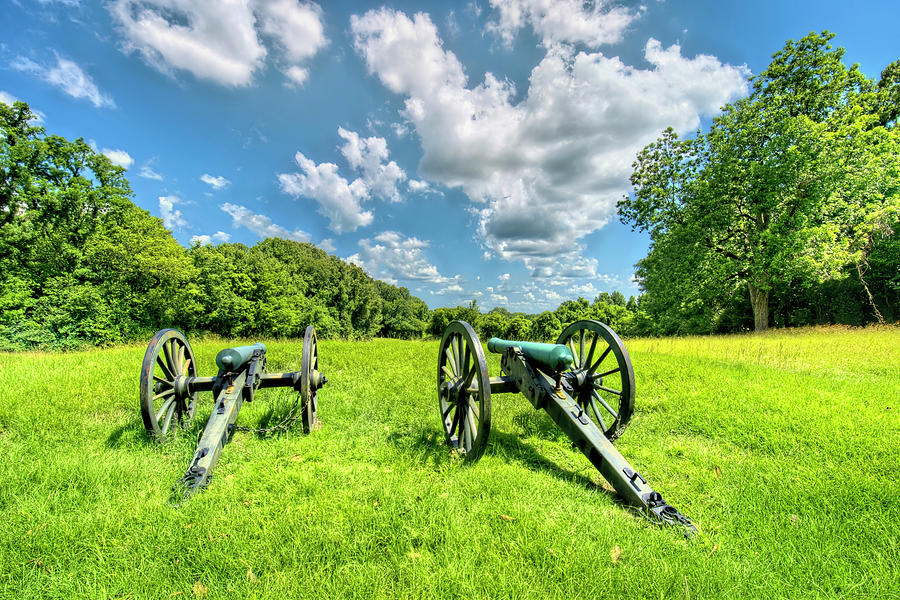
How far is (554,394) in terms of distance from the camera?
11.9ft

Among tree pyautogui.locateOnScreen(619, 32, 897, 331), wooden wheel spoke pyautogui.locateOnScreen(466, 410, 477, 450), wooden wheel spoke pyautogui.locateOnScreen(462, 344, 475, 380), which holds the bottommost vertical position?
wooden wheel spoke pyautogui.locateOnScreen(466, 410, 477, 450)

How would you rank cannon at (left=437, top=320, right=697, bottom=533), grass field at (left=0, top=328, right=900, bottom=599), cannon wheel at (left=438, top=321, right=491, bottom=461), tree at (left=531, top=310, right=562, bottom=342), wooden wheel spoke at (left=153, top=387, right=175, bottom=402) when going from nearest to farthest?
grass field at (left=0, top=328, right=900, bottom=599)
cannon at (left=437, top=320, right=697, bottom=533)
cannon wheel at (left=438, top=321, right=491, bottom=461)
wooden wheel spoke at (left=153, top=387, right=175, bottom=402)
tree at (left=531, top=310, right=562, bottom=342)

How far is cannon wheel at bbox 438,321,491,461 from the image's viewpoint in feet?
10.3

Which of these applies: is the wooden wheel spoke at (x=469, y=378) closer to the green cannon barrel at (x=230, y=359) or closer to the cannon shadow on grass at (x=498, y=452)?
the cannon shadow on grass at (x=498, y=452)

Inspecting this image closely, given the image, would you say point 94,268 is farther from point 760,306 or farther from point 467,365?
point 760,306

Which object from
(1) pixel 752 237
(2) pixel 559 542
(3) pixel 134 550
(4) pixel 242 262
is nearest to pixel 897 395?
(2) pixel 559 542

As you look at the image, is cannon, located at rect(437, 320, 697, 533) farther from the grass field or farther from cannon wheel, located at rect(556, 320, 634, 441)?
the grass field

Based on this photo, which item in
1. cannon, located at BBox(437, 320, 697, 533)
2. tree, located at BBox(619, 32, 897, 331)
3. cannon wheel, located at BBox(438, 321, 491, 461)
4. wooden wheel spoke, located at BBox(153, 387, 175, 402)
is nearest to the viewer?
cannon, located at BBox(437, 320, 697, 533)

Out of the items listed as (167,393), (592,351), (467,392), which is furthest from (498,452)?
(167,393)

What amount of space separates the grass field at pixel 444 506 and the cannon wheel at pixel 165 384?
10.3 inches

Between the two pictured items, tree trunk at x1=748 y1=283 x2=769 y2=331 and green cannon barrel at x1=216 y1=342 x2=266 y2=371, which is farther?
tree trunk at x1=748 y1=283 x2=769 y2=331

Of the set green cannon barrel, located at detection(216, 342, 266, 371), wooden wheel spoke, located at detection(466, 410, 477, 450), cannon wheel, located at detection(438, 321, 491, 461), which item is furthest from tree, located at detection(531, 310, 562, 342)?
green cannon barrel, located at detection(216, 342, 266, 371)

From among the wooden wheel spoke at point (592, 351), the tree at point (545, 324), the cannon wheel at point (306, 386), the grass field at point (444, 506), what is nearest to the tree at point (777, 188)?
the grass field at point (444, 506)

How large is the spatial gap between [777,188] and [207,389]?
21.4 metres
